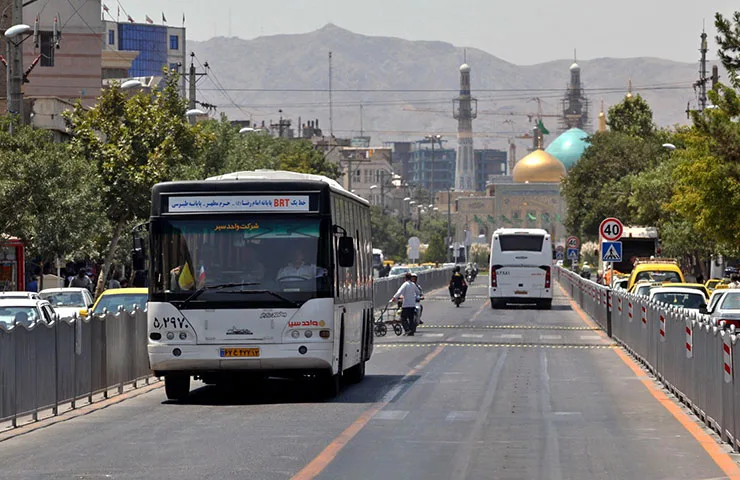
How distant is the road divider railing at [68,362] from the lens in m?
17.2

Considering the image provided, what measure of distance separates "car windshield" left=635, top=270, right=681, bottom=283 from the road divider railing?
27.6 metres

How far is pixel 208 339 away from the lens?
774 inches

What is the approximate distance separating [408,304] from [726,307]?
34.8 feet

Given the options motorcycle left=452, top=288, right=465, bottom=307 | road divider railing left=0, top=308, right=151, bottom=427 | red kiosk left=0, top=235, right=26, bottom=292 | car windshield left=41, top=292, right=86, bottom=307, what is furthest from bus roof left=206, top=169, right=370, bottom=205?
motorcycle left=452, top=288, right=465, bottom=307

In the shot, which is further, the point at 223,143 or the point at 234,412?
the point at 223,143

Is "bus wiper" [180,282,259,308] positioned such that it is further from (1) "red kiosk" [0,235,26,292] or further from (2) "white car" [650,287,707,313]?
(1) "red kiosk" [0,235,26,292]

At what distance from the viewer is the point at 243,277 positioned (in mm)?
19672

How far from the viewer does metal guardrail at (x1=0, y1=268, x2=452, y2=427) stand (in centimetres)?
1714

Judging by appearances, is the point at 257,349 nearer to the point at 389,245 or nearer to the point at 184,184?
the point at 184,184

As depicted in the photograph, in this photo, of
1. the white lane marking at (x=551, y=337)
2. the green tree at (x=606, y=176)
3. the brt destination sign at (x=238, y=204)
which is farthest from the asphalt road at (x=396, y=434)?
the green tree at (x=606, y=176)

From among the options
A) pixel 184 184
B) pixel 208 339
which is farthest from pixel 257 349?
pixel 184 184

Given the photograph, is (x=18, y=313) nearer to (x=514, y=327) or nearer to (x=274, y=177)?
(x=274, y=177)

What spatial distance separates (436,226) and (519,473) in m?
173

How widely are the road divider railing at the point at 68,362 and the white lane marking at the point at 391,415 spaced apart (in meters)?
3.86
